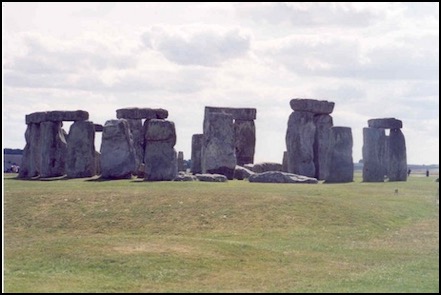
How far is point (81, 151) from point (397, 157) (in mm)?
17070

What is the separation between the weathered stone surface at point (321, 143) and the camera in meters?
50.5

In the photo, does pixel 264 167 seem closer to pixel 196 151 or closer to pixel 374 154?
pixel 196 151

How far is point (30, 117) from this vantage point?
170ft

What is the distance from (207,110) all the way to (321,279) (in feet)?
106

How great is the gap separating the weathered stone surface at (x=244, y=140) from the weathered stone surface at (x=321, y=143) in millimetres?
6062

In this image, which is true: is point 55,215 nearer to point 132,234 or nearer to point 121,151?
point 132,234

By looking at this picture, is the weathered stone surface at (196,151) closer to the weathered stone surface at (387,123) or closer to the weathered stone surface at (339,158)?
A: the weathered stone surface at (339,158)

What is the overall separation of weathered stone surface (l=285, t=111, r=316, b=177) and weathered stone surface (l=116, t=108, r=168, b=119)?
7602 millimetres

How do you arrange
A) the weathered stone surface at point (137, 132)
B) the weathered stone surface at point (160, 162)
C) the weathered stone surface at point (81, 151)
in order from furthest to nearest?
1. the weathered stone surface at point (137, 132)
2. the weathered stone surface at point (81, 151)
3. the weathered stone surface at point (160, 162)

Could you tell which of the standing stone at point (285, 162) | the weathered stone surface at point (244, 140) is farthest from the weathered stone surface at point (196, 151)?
the standing stone at point (285, 162)

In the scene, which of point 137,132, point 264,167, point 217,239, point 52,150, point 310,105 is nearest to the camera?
point 217,239

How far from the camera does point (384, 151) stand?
49.3 m

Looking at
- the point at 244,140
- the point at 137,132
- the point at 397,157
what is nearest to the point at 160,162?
the point at 137,132

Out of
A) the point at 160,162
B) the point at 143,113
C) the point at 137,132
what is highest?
the point at 143,113
